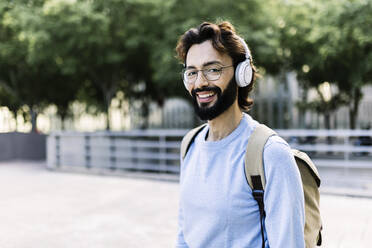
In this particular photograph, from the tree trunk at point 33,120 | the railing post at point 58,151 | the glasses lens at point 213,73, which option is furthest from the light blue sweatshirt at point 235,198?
the tree trunk at point 33,120

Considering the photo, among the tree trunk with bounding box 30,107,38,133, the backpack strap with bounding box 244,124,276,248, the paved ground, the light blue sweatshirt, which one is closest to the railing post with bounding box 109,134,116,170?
the paved ground

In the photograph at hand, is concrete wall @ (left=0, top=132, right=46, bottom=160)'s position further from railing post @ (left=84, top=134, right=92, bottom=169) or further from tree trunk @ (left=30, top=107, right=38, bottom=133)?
railing post @ (left=84, top=134, right=92, bottom=169)

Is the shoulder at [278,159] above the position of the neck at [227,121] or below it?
below

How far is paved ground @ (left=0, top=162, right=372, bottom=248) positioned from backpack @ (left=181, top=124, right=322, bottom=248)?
3262 mm

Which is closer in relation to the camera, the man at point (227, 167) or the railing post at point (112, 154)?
the man at point (227, 167)

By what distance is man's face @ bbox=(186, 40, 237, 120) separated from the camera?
167 centimetres

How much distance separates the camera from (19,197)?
25.7 ft

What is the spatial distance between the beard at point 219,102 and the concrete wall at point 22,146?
55.0 ft

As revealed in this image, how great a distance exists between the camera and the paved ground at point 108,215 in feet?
16.0

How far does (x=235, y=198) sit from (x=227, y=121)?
369 millimetres

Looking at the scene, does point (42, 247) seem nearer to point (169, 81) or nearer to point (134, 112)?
point (169, 81)

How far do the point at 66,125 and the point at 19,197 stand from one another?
86.1ft

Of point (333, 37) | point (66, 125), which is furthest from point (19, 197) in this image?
point (66, 125)

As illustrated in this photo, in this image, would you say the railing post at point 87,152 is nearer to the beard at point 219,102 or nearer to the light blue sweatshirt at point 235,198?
Answer: the light blue sweatshirt at point 235,198
